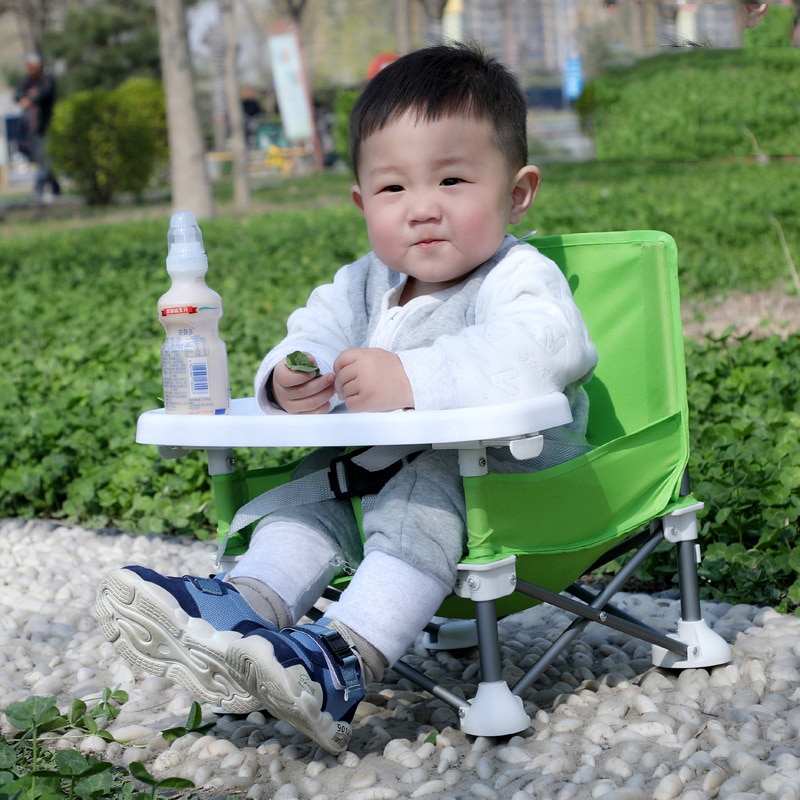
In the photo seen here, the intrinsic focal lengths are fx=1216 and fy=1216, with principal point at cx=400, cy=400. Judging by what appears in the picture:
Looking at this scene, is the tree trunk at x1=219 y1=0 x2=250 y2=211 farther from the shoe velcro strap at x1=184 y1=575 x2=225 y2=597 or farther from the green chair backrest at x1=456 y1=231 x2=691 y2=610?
the shoe velcro strap at x1=184 y1=575 x2=225 y2=597

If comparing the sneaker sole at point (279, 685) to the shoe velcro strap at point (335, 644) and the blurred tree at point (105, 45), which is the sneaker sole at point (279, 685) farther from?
the blurred tree at point (105, 45)

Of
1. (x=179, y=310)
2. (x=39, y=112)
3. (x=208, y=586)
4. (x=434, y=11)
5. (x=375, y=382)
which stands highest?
(x=434, y=11)

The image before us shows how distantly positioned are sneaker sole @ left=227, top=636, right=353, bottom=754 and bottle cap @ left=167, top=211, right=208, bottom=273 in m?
0.68

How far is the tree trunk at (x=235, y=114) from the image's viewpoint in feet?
51.0

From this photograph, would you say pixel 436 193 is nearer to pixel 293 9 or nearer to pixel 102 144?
pixel 102 144

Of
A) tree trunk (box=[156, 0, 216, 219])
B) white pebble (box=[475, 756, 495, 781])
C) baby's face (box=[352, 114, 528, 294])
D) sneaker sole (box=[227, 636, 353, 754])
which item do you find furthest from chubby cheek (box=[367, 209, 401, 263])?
tree trunk (box=[156, 0, 216, 219])

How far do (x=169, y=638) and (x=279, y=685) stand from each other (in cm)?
22

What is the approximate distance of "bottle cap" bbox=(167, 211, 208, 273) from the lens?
6.91 ft

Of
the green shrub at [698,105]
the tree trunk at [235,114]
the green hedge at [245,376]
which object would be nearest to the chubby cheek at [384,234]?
the green hedge at [245,376]

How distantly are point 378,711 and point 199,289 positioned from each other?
851 millimetres

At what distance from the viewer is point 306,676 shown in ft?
5.95

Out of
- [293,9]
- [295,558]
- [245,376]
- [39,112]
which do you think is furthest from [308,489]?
[293,9]

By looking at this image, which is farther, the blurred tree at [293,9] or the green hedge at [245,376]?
the blurred tree at [293,9]

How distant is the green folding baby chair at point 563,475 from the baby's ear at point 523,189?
10.0 inches
